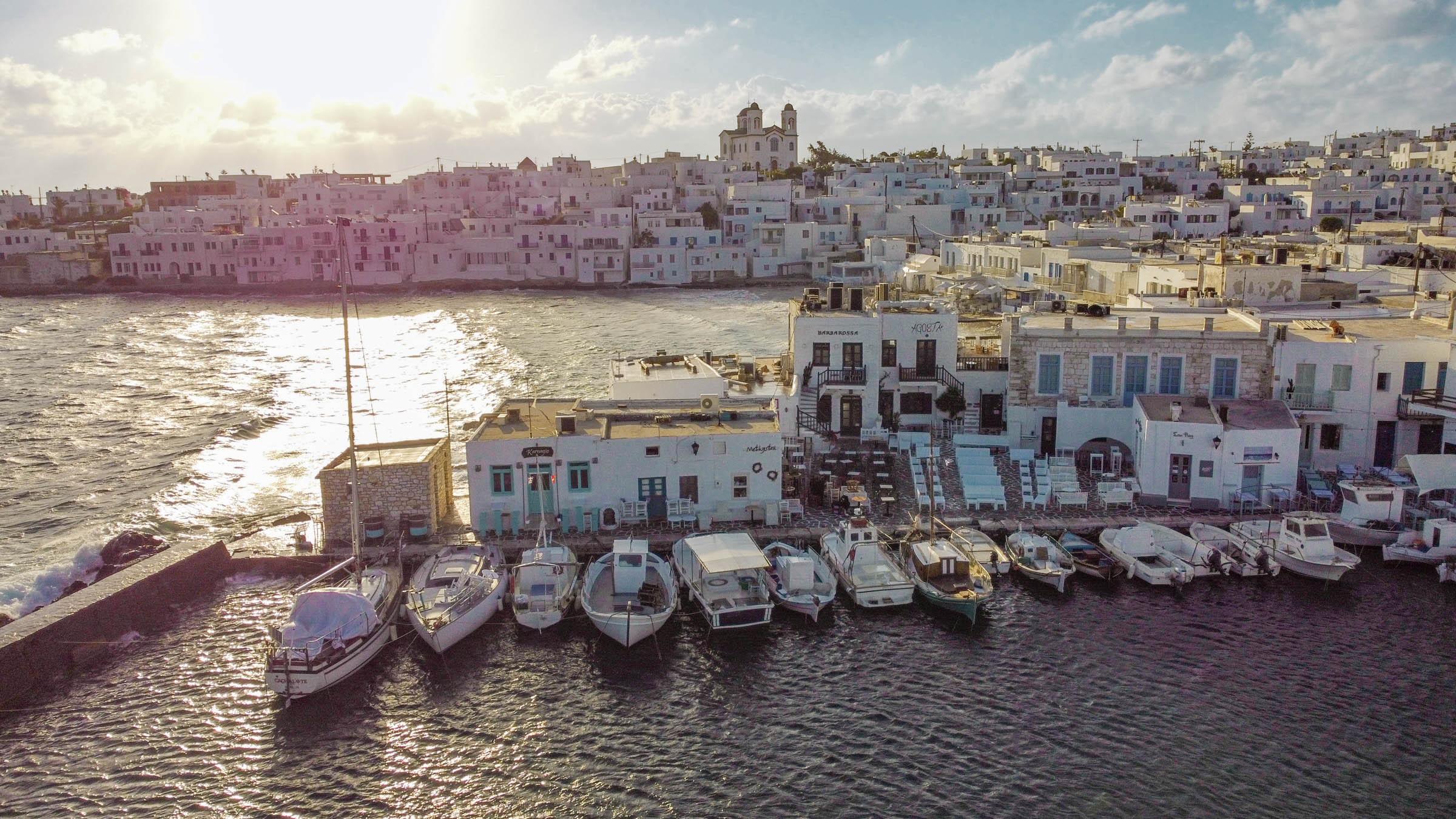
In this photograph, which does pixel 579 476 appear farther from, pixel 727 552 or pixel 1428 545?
pixel 1428 545

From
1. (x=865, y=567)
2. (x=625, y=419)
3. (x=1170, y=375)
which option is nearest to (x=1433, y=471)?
(x=1170, y=375)

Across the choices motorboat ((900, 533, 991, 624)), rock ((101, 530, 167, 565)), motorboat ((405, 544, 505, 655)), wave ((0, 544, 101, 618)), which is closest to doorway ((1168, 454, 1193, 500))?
motorboat ((900, 533, 991, 624))

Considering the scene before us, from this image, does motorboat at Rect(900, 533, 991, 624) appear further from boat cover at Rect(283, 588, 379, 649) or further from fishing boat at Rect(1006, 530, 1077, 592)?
boat cover at Rect(283, 588, 379, 649)

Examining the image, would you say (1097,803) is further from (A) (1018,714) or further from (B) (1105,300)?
(B) (1105,300)

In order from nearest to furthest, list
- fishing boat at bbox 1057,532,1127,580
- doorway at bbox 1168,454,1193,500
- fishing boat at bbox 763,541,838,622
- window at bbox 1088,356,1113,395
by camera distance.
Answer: fishing boat at bbox 763,541,838,622 < fishing boat at bbox 1057,532,1127,580 < doorway at bbox 1168,454,1193,500 < window at bbox 1088,356,1113,395

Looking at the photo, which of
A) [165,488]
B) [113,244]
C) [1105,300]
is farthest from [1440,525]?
[113,244]

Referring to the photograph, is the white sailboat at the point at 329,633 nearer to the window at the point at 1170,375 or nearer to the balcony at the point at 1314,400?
the window at the point at 1170,375
